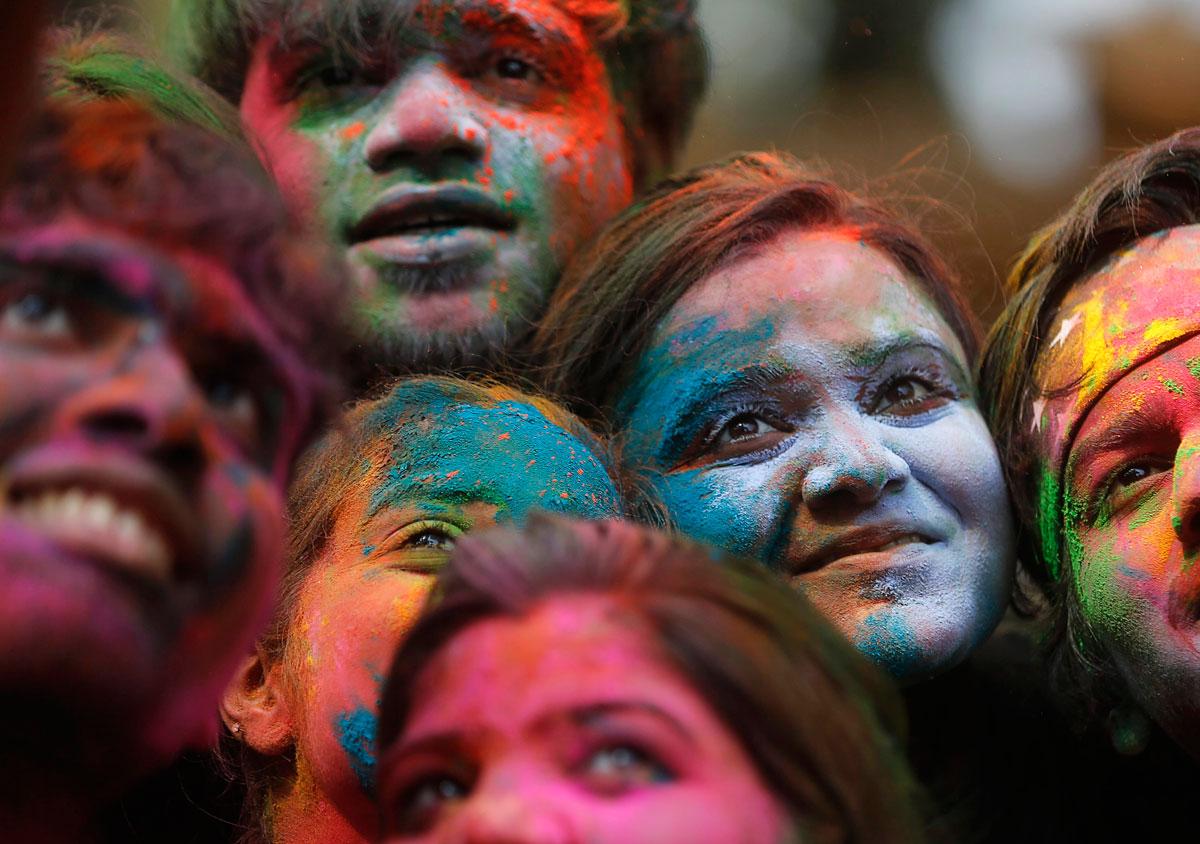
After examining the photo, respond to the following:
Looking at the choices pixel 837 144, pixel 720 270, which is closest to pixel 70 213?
pixel 720 270

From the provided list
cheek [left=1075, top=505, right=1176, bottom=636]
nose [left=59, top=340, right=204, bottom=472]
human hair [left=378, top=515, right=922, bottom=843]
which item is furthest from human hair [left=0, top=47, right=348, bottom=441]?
cheek [left=1075, top=505, right=1176, bottom=636]

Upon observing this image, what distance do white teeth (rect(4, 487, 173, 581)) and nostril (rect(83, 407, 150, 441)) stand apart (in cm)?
4

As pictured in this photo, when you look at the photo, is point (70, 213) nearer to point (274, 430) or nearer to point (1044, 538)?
point (274, 430)

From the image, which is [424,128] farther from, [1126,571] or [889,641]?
[1126,571]

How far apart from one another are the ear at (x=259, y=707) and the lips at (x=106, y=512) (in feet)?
2.85

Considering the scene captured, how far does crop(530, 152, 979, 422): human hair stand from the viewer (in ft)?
7.39

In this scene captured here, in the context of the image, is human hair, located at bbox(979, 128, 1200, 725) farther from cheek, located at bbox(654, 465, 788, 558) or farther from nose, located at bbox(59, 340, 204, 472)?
nose, located at bbox(59, 340, 204, 472)

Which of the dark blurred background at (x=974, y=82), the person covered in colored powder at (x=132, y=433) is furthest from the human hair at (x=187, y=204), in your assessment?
the dark blurred background at (x=974, y=82)

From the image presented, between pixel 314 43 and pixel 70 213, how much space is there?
152 centimetres

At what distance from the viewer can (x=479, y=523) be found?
1.71 metres

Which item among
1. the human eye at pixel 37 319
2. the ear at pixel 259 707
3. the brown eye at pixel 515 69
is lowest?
the ear at pixel 259 707

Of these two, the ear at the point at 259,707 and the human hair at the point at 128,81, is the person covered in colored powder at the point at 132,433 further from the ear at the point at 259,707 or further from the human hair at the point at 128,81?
the ear at the point at 259,707

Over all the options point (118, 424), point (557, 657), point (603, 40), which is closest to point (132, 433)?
point (118, 424)

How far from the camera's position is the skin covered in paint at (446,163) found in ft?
7.78
